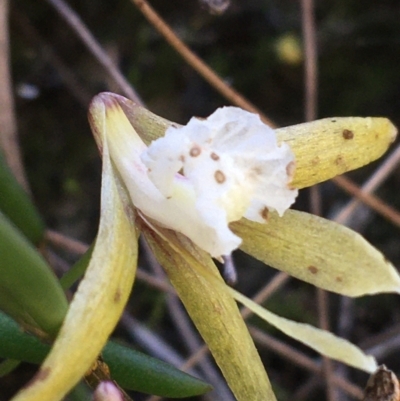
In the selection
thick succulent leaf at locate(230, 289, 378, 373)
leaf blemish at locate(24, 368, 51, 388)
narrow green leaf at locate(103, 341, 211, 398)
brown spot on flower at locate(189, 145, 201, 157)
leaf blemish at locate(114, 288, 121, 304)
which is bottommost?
leaf blemish at locate(24, 368, 51, 388)

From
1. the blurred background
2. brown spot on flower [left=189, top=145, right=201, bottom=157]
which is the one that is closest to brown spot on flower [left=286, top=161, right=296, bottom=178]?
brown spot on flower [left=189, top=145, right=201, bottom=157]

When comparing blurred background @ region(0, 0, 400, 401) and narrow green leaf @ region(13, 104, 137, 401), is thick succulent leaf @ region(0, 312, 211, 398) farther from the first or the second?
blurred background @ region(0, 0, 400, 401)

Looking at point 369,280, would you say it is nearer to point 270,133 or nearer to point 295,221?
point 295,221

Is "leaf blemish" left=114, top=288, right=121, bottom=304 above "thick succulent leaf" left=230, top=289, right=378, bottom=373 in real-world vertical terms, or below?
below

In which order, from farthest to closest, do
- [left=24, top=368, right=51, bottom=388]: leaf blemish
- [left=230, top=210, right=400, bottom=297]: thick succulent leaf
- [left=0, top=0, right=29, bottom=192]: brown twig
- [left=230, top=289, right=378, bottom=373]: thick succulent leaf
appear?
[left=0, top=0, right=29, bottom=192]: brown twig < [left=230, top=210, right=400, bottom=297]: thick succulent leaf < [left=230, top=289, right=378, bottom=373]: thick succulent leaf < [left=24, top=368, right=51, bottom=388]: leaf blemish

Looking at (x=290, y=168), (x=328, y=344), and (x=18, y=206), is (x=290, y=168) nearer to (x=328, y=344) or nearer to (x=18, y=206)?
(x=328, y=344)

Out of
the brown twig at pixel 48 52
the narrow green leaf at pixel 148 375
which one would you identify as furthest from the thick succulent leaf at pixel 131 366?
the brown twig at pixel 48 52

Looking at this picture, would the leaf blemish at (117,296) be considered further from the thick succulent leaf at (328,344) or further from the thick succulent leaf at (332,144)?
the thick succulent leaf at (332,144)
